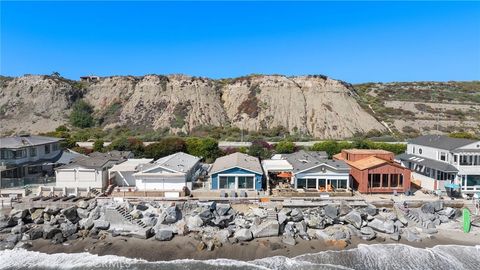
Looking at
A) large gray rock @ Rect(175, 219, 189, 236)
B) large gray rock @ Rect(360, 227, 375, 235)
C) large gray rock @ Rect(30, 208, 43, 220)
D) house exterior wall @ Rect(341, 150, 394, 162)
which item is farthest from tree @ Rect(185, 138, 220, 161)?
large gray rock @ Rect(360, 227, 375, 235)

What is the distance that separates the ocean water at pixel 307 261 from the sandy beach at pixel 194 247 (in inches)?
22.8

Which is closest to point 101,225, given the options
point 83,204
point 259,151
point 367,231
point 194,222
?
point 83,204

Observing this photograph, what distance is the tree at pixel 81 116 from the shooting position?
6919 centimetres

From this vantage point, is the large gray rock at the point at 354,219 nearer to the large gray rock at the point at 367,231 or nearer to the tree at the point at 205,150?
the large gray rock at the point at 367,231

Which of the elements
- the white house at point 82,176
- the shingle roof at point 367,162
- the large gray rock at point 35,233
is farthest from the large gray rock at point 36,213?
the shingle roof at point 367,162

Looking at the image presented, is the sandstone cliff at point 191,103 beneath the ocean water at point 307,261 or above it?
above

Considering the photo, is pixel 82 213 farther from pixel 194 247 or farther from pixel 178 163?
pixel 178 163

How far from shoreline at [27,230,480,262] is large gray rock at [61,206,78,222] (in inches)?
102

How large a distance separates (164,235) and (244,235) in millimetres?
4898

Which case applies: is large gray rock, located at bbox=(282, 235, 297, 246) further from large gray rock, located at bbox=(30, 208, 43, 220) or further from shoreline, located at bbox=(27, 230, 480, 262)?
large gray rock, located at bbox=(30, 208, 43, 220)

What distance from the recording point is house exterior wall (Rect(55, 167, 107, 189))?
28.8 meters

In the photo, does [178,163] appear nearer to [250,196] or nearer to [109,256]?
[250,196]

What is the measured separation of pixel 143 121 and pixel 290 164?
146 feet

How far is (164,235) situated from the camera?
2148 centimetres
